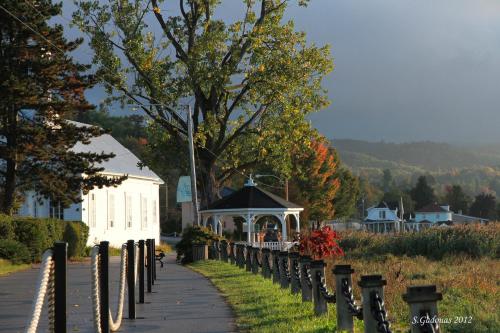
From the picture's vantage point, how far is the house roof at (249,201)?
47719 mm

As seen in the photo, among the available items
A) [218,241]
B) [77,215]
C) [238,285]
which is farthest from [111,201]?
[238,285]

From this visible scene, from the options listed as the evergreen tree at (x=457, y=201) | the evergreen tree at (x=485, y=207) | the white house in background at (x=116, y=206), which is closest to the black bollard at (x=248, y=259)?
the white house in background at (x=116, y=206)

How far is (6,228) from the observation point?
31.3m

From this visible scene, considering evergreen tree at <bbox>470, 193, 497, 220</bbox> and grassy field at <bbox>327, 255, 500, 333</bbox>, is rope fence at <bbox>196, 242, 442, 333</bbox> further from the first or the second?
evergreen tree at <bbox>470, 193, 497, 220</bbox>

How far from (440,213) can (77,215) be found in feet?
313

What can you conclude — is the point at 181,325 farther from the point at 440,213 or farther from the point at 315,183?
the point at 440,213

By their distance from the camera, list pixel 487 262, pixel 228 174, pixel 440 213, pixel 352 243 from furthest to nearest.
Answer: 1. pixel 440 213
2. pixel 228 174
3. pixel 352 243
4. pixel 487 262

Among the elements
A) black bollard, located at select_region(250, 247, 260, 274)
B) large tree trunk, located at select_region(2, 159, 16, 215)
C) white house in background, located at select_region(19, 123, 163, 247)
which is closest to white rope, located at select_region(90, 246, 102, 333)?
black bollard, located at select_region(250, 247, 260, 274)

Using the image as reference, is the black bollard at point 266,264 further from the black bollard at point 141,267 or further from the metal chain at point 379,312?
the metal chain at point 379,312

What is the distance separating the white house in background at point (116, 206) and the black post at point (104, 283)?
33.4 meters

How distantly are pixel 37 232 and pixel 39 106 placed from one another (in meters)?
5.24

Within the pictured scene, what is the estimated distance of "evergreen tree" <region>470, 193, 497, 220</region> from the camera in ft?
465

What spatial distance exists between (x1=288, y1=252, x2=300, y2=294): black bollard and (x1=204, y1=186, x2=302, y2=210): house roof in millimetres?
30735

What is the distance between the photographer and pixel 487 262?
3105 cm
